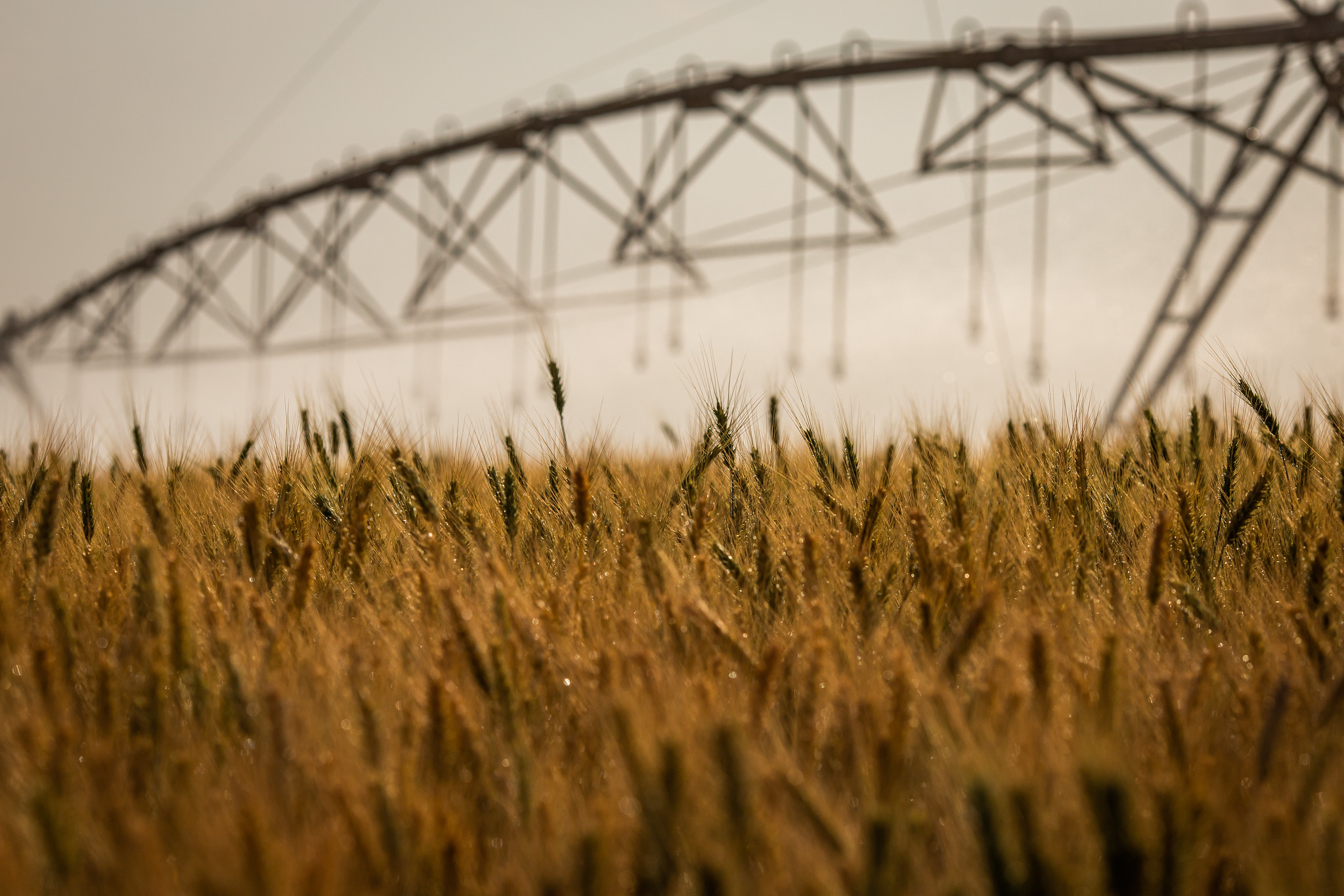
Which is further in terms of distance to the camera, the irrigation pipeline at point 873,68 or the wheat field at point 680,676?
the irrigation pipeline at point 873,68

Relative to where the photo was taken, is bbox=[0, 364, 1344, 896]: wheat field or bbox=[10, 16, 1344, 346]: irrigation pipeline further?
bbox=[10, 16, 1344, 346]: irrigation pipeline

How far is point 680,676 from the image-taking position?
1.02m

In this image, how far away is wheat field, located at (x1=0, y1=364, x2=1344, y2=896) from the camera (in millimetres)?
682

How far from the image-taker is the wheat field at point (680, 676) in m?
0.68

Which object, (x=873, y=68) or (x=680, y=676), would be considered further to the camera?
(x=873, y=68)

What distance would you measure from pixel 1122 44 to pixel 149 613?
8006 mm

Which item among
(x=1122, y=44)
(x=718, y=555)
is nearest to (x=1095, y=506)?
(x=718, y=555)

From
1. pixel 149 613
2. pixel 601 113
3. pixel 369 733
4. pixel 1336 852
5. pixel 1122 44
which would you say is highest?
pixel 601 113

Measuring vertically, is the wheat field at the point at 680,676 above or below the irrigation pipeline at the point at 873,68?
below

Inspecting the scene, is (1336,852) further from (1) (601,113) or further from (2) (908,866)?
(1) (601,113)

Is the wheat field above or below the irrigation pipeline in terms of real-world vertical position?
below

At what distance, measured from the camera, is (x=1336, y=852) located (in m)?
0.68

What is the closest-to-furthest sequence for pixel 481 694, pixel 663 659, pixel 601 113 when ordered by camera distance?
pixel 481 694, pixel 663 659, pixel 601 113

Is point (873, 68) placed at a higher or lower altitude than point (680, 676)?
higher
